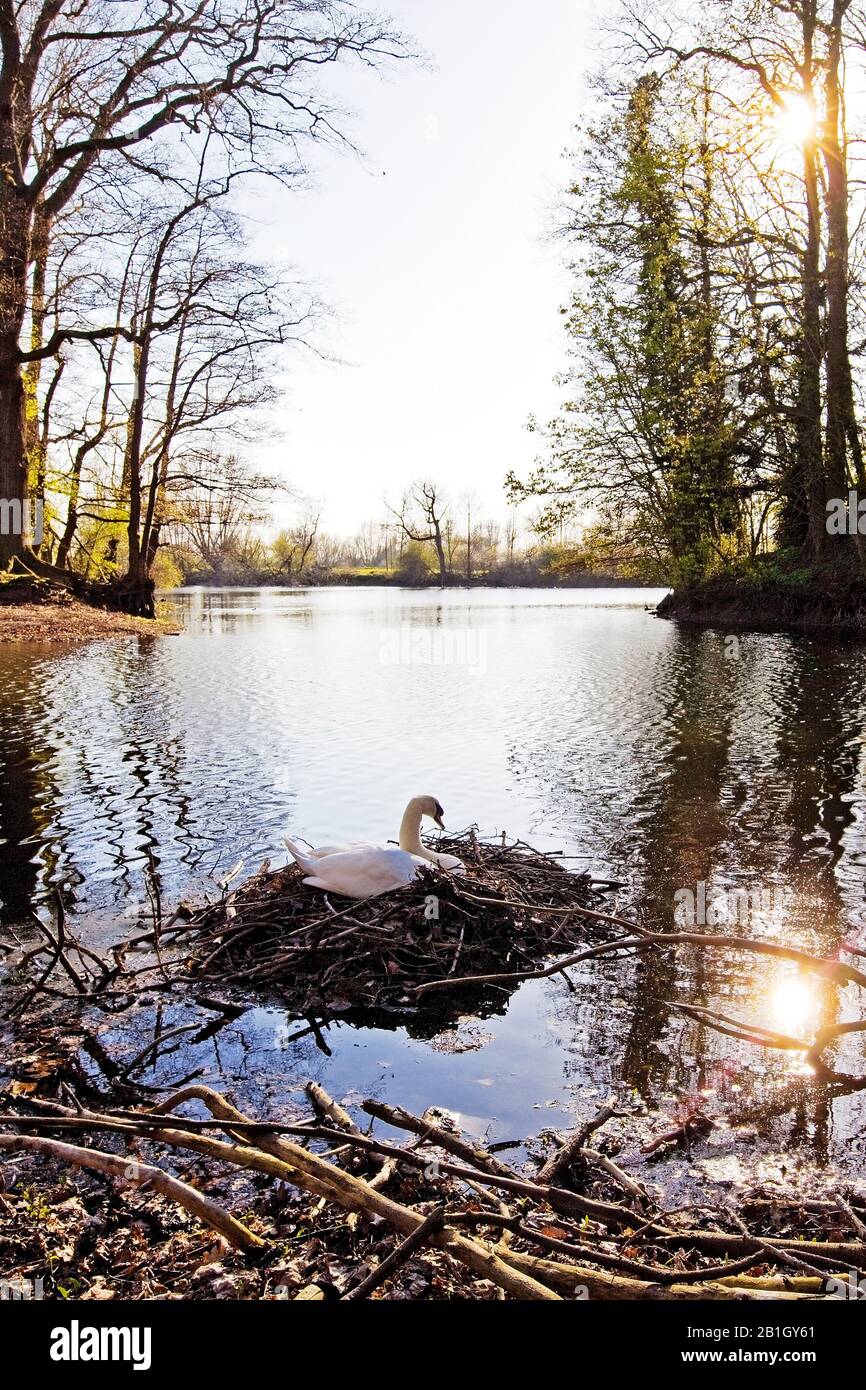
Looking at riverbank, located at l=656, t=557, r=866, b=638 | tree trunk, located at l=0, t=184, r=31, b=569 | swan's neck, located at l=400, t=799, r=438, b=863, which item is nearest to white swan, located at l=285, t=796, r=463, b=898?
swan's neck, located at l=400, t=799, r=438, b=863

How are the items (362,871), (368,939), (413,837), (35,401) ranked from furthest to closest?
1. (35,401)
2. (413,837)
3. (362,871)
4. (368,939)

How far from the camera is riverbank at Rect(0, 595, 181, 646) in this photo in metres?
26.8

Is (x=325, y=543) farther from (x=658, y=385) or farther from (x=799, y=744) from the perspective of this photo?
(x=799, y=744)

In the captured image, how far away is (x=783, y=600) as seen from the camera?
3322cm

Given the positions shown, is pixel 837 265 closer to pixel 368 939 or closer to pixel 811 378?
pixel 811 378

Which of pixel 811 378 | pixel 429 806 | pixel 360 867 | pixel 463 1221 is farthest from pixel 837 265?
pixel 463 1221

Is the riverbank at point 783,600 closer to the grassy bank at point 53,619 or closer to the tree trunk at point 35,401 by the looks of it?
the grassy bank at point 53,619

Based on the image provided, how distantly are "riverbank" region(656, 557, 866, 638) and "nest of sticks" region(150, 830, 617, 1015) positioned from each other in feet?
80.7

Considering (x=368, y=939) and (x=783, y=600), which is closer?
(x=368, y=939)

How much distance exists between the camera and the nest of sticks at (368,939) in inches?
229

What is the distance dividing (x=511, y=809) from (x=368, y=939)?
4898 mm

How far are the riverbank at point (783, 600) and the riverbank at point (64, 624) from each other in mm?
21195

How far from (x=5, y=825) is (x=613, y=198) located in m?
30.2

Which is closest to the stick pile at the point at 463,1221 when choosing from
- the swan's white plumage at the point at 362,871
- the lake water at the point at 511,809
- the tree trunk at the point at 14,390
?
the lake water at the point at 511,809
